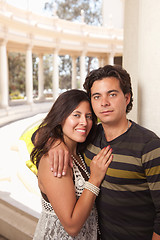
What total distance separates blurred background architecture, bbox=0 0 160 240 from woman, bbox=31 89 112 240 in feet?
3.69

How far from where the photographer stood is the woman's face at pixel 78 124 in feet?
11.5

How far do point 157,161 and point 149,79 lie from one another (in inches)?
59.6

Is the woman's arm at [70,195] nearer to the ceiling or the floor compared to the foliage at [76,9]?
nearer to the floor

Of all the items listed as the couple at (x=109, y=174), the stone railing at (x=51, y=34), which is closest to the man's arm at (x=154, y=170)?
the couple at (x=109, y=174)

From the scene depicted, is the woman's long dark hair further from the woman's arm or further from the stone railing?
the stone railing

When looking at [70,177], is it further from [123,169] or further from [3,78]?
[3,78]

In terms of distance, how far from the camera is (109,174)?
3.20 meters

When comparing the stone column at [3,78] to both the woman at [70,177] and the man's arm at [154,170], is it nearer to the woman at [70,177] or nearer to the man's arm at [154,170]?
the woman at [70,177]

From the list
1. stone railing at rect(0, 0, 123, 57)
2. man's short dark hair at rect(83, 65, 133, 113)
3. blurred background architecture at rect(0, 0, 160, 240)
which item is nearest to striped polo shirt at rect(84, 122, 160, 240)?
man's short dark hair at rect(83, 65, 133, 113)

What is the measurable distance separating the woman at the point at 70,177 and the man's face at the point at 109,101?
34cm

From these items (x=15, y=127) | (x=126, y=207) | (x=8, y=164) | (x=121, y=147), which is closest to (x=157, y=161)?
(x=121, y=147)

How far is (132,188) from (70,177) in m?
0.78

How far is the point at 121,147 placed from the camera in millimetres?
3170

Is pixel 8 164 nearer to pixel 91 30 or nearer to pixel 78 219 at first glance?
pixel 78 219
